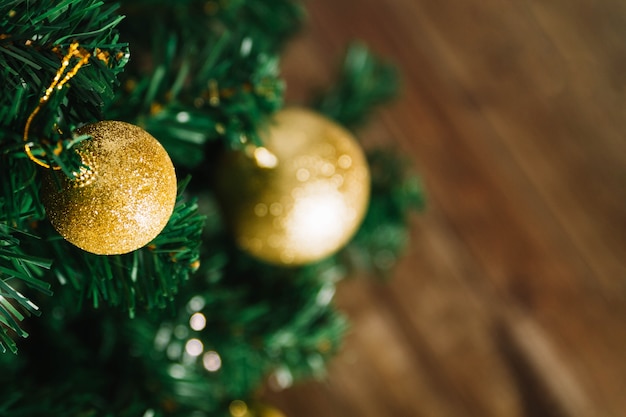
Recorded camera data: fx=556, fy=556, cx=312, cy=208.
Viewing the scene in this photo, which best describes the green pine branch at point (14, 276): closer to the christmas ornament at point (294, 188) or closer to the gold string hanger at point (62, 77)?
the gold string hanger at point (62, 77)

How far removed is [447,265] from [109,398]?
0.60m

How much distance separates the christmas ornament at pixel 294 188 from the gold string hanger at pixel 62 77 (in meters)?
0.18

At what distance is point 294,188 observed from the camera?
0.40 m

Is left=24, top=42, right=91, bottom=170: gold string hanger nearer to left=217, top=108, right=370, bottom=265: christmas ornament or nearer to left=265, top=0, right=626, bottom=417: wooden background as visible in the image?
left=217, top=108, right=370, bottom=265: christmas ornament

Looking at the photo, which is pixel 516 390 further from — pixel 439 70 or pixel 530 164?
pixel 439 70

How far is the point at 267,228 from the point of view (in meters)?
0.41

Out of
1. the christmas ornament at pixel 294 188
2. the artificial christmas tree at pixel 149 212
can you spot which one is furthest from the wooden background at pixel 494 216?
the christmas ornament at pixel 294 188

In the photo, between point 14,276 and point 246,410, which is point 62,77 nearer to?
point 14,276

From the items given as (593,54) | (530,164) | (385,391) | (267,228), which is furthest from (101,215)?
(593,54)

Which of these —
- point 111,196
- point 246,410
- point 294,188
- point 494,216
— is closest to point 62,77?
point 111,196

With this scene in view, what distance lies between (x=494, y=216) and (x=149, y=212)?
755 mm

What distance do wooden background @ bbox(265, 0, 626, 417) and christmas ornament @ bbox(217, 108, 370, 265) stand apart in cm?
45

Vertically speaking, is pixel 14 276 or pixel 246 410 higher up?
pixel 14 276

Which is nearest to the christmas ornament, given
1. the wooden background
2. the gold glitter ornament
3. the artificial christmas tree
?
the artificial christmas tree
